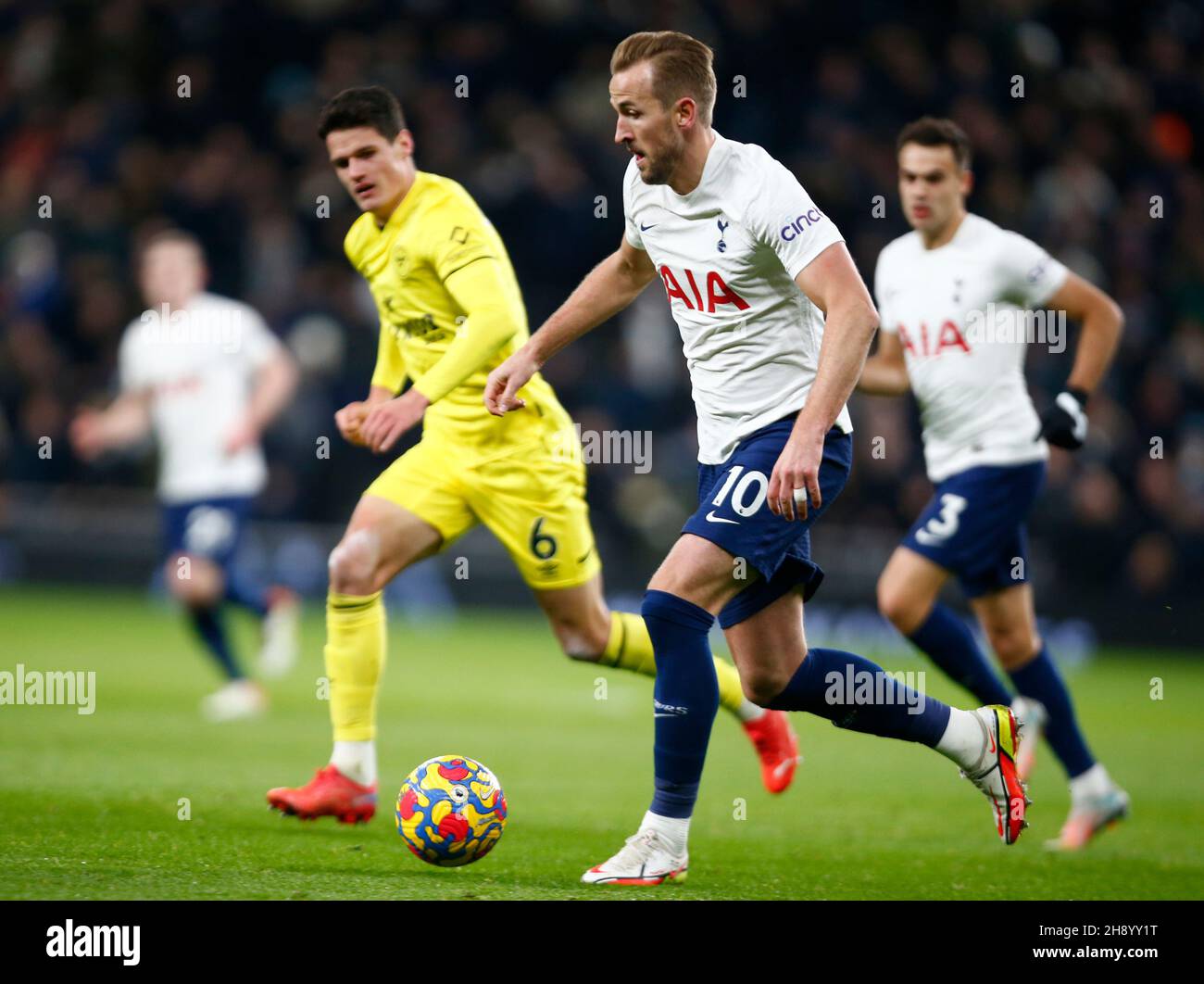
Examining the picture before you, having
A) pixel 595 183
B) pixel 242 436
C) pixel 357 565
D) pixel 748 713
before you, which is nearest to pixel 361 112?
pixel 357 565

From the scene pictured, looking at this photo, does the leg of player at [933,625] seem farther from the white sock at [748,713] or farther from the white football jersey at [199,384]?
Answer: the white football jersey at [199,384]

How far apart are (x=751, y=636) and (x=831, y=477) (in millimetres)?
561

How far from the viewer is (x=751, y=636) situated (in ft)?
17.0

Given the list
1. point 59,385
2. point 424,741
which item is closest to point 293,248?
point 59,385

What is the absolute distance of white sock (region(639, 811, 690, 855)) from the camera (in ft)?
16.3

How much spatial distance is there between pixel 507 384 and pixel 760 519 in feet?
3.24

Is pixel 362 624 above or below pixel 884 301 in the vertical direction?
below

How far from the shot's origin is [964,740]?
5277 mm

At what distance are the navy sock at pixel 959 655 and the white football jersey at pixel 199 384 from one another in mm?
5043

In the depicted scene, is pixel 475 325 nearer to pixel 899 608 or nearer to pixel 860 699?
pixel 860 699

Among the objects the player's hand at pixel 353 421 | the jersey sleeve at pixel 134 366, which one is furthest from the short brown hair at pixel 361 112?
the jersey sleeve at pixel 134 366

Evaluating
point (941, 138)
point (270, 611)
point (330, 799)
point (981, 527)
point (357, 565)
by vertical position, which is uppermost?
point (941, 138)

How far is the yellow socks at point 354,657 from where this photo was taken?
237 inches
